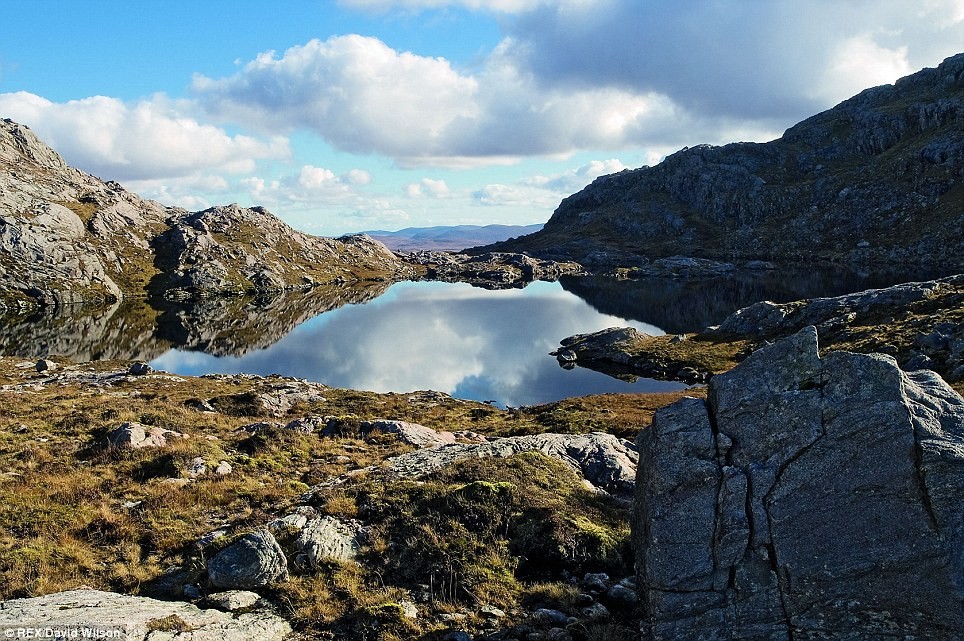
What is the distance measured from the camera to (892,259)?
186m

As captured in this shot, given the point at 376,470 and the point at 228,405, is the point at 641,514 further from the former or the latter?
the point at 228,405

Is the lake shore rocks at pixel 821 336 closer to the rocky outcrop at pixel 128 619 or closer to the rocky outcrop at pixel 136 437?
the rocky outcrop at pixel 128 619

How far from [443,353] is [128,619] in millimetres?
87766

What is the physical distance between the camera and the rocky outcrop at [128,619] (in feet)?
33.3

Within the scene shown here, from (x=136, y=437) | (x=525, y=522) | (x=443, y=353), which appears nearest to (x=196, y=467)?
(x=136, y=437)

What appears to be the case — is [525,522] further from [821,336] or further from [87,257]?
[87,257]

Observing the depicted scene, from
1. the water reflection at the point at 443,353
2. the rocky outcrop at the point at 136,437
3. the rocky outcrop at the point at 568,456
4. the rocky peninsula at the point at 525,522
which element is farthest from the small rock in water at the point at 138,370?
the rocky outcrop at the point at 568,456

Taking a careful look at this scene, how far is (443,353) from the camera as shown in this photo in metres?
98.6

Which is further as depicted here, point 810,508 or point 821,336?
point 821,336

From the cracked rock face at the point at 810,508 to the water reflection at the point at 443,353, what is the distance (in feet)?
185

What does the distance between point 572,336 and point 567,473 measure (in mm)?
81951

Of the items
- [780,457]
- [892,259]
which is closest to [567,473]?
[780,457]

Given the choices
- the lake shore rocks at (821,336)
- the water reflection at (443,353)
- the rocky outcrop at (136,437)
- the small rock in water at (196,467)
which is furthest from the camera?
the water reflection at (443,353)

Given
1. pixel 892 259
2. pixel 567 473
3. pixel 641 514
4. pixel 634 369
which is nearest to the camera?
pixel 641 514
